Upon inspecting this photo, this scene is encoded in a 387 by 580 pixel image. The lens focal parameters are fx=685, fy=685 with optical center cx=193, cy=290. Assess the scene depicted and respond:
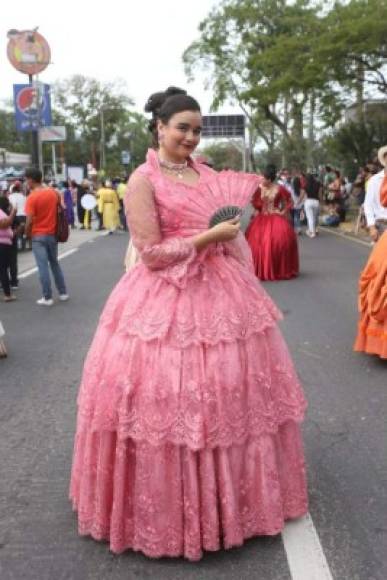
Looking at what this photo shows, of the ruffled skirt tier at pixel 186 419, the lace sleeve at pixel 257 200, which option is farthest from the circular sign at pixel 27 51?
the ruffled skirt tier at pixel 186 419

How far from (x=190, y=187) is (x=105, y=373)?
87 centimetres

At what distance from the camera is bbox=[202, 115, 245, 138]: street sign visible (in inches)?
2591

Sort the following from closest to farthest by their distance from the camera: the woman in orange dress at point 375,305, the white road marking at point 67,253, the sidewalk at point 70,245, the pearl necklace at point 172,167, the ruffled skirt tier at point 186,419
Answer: the ruffled skirt tier at point 186,419
the pearl necklace at point 172,167
the woman in orange dress at point 375,305
the sidewalk at point 70,245
the white road marking at point 67,253

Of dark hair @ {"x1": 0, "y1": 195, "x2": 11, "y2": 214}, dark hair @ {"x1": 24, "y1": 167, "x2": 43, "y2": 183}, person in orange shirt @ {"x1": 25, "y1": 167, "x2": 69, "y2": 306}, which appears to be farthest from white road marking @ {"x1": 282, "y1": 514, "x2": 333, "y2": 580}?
dark hair @ {"x1": 0, "y1": 195, "x2": 11, "y2": 214}

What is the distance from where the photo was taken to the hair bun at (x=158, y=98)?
315cm

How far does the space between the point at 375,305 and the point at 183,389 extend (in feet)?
10.8

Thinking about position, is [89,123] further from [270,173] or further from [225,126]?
[270,173]

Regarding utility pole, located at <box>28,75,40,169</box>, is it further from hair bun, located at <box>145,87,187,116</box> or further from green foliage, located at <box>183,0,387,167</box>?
hair bun, located at <box>145,87,187,116</box>

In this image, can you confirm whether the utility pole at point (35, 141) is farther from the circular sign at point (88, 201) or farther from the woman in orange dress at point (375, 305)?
the woman in orange dress at point (375, 305)

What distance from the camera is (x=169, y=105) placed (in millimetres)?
2941

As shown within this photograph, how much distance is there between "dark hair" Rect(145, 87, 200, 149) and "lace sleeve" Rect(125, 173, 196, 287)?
317 millimetres

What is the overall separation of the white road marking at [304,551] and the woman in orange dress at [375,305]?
8.88 feet

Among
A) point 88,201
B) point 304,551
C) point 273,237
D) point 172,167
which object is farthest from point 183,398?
point 88,201

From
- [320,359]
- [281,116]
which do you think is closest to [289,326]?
[320,359]
